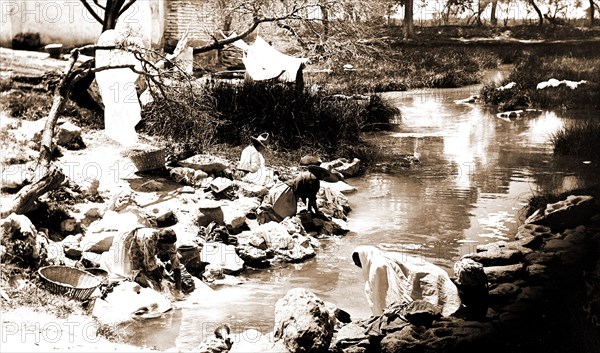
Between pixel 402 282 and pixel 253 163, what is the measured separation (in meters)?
1.04

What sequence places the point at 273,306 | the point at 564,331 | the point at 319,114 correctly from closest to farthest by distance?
1. the point at 273,306
2. the point at 564,331
3. the point at 319,114

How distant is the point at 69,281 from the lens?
388 centimetres

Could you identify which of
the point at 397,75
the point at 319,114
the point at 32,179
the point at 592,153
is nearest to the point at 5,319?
the point at 32,179

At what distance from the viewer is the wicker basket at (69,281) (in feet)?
12.3

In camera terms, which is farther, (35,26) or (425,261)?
(35,26)

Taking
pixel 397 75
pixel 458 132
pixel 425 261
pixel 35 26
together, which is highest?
pixel 35 26

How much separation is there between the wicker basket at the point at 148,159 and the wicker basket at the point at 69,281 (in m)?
0.66

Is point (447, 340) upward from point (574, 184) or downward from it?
downward

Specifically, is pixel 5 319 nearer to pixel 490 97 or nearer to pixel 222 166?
pixel 222 166

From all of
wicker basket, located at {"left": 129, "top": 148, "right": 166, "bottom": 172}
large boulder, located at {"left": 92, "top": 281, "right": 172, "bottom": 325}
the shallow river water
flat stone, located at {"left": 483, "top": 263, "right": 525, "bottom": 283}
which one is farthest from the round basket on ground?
flat stone, located at {"left": 483, "top": 263, "right": 525, "bottom": 283}

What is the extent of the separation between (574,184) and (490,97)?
66 centimetres

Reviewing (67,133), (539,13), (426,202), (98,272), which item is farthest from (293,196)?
(539,13)

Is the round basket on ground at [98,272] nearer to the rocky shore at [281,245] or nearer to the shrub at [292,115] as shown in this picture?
the rocky shore at [281,245]

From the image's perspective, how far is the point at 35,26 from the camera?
4258 mm
